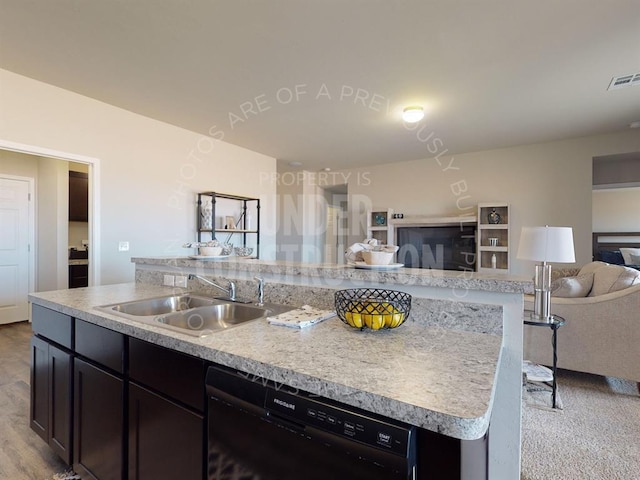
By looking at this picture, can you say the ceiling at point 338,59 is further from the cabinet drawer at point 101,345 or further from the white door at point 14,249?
the white door at point 14,249

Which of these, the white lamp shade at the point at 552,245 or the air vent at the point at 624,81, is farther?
the air vent at the point at 624,81

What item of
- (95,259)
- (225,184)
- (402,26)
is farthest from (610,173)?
(95,259)

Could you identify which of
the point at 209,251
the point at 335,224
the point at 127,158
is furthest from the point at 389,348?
the point at 335,224

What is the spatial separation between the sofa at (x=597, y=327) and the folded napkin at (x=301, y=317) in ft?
7.83

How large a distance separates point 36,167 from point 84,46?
3.27m

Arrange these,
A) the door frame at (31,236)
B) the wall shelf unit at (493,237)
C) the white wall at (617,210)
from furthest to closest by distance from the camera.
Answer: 1. the white wall at (617,210)
2. the wall shelf unit at (493,237)
3. the door frame at (31,236)

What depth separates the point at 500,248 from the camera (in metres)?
4.70

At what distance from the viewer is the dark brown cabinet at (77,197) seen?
15.1 ft

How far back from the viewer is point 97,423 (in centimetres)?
140

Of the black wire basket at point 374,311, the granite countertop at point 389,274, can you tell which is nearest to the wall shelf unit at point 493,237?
the granite countertop at point 389,274

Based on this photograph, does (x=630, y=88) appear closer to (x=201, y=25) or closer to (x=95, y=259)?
(x=201, y=25)

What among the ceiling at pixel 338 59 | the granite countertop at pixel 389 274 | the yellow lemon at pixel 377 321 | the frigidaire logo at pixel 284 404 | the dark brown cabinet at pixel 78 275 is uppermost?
the ceiling at pixel 338 59

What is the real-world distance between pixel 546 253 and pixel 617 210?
217 inches

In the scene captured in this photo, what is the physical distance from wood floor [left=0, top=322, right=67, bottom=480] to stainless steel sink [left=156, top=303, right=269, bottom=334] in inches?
43.9
